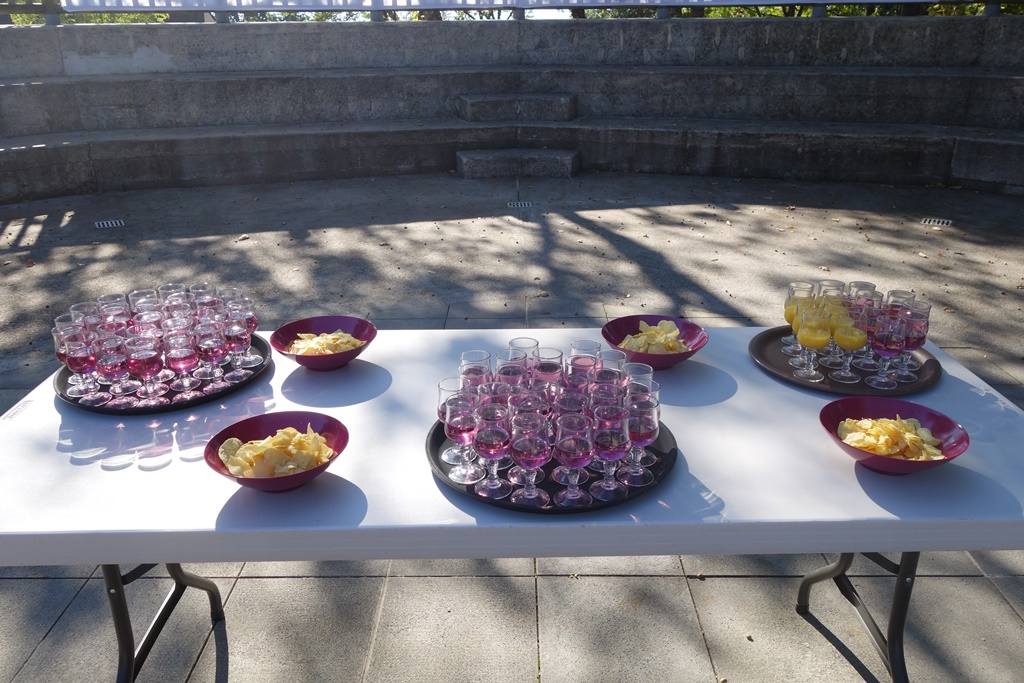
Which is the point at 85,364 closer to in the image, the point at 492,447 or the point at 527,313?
the point at 492,447

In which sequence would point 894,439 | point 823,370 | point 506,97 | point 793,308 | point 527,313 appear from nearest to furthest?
1. point 894,439
2. point 823,370
3. point 793,308
4. point 527,313
5. point 506,97

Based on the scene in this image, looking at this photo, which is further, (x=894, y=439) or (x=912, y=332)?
(x=912, y=332)

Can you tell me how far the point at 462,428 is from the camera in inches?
77.8

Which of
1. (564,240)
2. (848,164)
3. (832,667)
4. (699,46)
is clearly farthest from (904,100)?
(832,667)

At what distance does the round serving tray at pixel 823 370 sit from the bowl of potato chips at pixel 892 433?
0.14 m

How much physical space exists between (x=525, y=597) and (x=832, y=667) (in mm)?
1094

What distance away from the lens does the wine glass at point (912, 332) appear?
243cm

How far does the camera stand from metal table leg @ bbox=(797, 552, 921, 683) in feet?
7.45

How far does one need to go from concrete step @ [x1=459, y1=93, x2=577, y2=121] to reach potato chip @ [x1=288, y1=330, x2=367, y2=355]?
7299 millimetres

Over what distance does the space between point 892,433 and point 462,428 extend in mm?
1113

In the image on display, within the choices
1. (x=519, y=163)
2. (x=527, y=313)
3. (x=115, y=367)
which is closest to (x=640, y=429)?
(x=115, y=367)

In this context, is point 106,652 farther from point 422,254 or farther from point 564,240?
point 564,240

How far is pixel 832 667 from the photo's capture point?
101 inches

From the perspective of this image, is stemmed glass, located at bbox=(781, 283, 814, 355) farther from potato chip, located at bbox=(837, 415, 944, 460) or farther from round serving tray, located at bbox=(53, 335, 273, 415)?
round serving tray, located at bbox=(53, 335, 273, 415)
